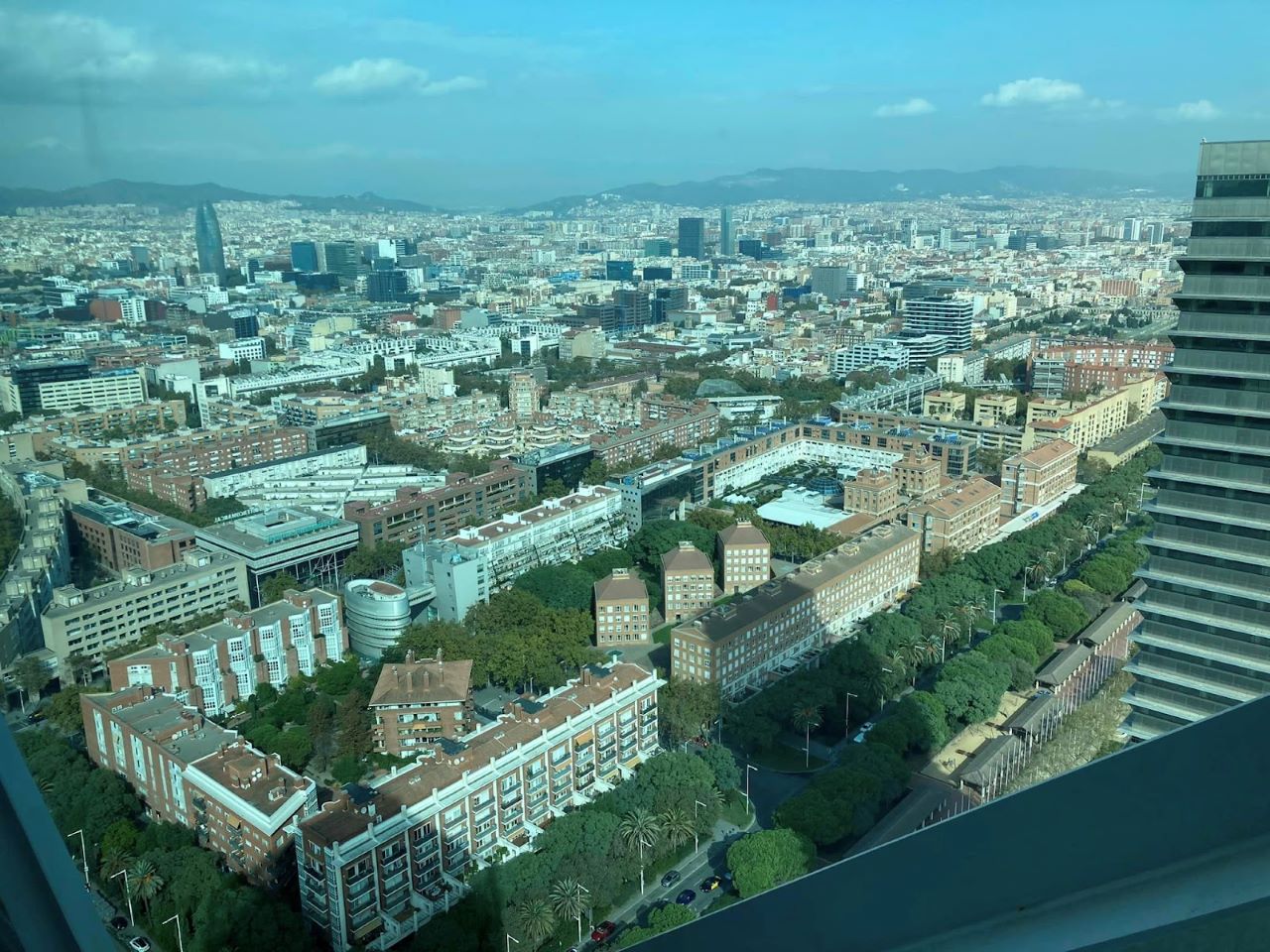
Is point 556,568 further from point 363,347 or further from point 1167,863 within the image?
point 363,347

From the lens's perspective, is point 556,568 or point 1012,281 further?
point 1012,281

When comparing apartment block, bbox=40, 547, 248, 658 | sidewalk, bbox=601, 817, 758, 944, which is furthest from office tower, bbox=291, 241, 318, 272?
sidewalk, bbox=601, 817, 758, 944

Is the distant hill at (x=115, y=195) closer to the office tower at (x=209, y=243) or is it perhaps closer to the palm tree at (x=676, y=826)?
the office tower at (x=209, y=243)

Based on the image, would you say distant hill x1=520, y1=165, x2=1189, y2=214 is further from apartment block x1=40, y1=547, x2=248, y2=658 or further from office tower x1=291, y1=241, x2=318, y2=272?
office tower x1=291, y1=241, x2=318, y2=272

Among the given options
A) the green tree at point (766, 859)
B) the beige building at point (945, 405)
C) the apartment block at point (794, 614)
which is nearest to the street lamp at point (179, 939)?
the green tree at point (766, 859)

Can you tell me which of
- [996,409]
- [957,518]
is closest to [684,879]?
[957,518]

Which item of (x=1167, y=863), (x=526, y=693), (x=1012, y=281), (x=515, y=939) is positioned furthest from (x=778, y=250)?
(x=1167, y=863)
